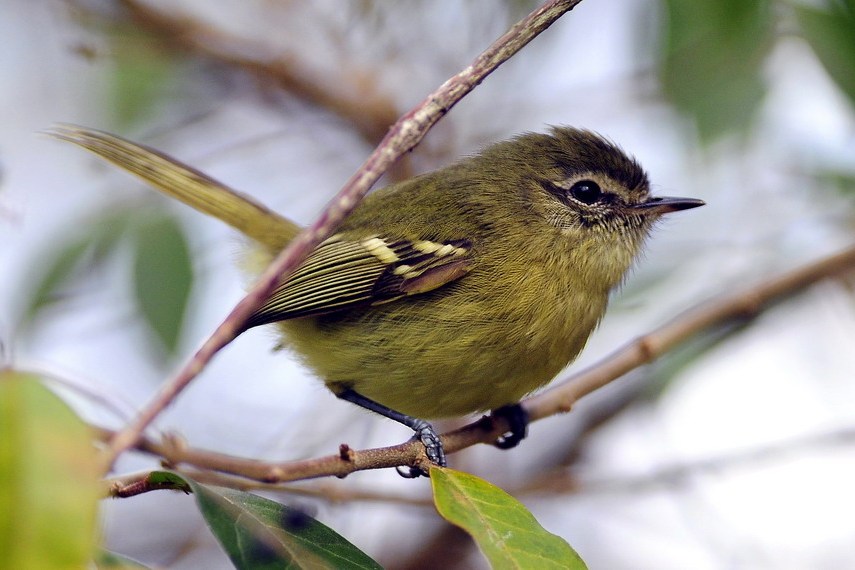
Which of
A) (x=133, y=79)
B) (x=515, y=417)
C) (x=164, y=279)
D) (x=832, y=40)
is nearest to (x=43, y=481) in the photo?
(x=515, y=417)

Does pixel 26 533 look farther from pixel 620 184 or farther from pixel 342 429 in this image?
pixel 342 429

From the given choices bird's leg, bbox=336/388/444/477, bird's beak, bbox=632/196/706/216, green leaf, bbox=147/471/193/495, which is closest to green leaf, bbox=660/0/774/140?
bird's beak, bbox=632/196/706/216

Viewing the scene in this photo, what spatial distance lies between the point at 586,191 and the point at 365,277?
0.79 m

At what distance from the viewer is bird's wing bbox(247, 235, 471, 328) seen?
8.71ft

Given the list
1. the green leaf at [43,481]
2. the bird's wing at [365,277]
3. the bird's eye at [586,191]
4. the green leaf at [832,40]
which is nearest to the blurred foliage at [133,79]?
the bird's wing at [365,277]

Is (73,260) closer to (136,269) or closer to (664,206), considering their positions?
(136,269)

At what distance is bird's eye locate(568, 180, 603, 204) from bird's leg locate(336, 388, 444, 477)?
0.91 m

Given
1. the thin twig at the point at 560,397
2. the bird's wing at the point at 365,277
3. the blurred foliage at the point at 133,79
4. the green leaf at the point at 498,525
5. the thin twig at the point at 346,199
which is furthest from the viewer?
the blurred foliage at the point at 133,79

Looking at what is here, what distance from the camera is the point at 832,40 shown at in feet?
8.84

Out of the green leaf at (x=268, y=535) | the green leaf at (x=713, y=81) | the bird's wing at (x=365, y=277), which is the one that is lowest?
the green leaf at (x=268, y=535)

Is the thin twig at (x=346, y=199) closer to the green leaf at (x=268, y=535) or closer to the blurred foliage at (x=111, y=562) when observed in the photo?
the blurred foliage at (x=111, y=562)

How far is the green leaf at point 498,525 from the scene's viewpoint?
1432 mm

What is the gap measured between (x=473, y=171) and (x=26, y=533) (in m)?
2.27

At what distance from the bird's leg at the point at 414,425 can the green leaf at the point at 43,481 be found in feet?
3.53
